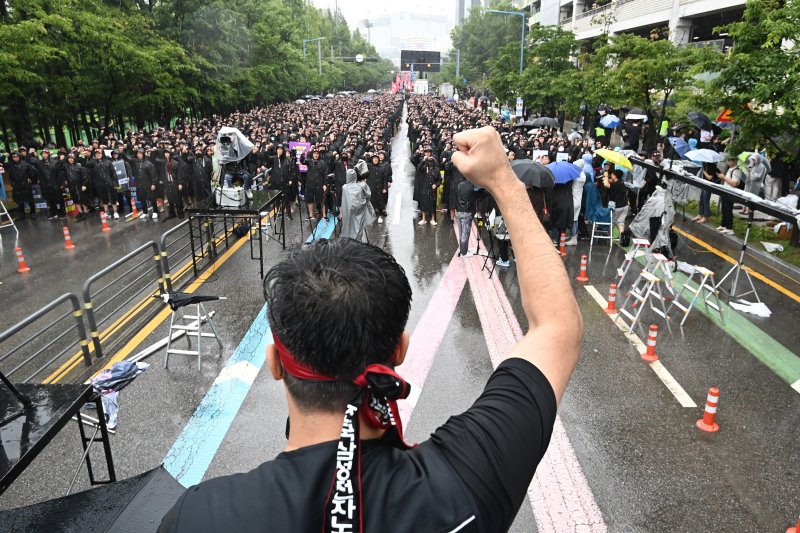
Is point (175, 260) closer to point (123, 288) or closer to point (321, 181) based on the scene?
point (123, 288)

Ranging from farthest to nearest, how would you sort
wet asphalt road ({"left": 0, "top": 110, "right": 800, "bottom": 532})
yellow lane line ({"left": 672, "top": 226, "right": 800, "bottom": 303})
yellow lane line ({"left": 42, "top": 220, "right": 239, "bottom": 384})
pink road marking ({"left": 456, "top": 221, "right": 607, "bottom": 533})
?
yellow lane line ({"left": 672, "top": 226, "right": 800, "bottom": 303}) → yellow lane line ({"left": 42, "top": 220, "right": 239, "bottom": 384}) → wet asphalt road ({"left": 0, "top": 110, "right": 800, "bottom": 532}) → pink road marking ({"left": 456, "top": 221, "right": 607, "bottom": 533})

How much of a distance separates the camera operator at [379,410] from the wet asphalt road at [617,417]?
3.99 m

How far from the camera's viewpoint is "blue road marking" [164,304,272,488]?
5.51m

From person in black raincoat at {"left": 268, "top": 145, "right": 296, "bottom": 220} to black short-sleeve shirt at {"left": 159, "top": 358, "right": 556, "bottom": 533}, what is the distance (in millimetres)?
14323

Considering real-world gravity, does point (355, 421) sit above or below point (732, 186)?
above

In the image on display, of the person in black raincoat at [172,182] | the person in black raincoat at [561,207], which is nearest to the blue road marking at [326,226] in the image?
the person in black raincoat at [172,182]

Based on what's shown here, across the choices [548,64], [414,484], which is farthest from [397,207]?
[548,64]

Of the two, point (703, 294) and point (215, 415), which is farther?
point (703, 294)

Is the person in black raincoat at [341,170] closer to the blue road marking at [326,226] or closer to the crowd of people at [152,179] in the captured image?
the crowd of people at [152,179]

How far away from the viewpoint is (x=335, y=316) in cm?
128

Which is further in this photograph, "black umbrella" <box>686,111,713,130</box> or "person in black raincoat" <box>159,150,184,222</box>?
"black umbrella" <box>686,111,713,130</box>

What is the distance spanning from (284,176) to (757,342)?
11314mm

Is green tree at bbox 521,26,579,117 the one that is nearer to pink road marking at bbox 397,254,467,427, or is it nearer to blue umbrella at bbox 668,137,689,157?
blue umbrella at bbox 668,137,689,157

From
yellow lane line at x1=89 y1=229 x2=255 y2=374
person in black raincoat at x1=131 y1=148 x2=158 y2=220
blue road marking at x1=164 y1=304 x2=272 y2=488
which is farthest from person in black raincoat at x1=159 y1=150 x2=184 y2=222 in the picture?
blue road marking at x1=164 y1=304 x2=272 y2=488
